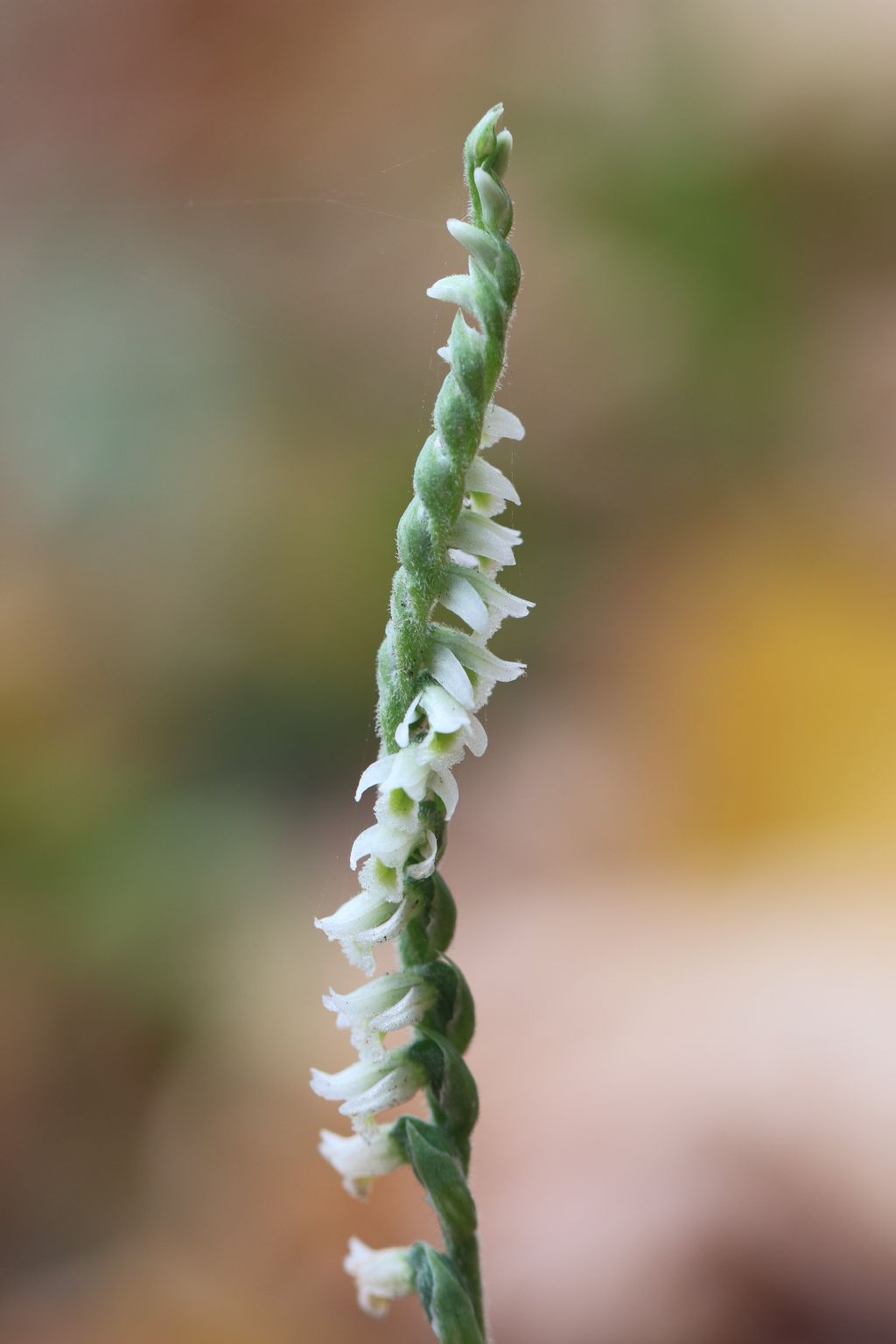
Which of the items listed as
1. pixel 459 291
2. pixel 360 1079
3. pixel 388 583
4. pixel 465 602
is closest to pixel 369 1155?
pixel 360 1079

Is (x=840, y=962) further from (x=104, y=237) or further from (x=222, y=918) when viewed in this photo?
(x=104, y=237)

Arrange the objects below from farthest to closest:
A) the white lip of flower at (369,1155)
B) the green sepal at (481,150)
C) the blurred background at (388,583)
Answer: the blurred background at (388,583) < the white lip of flower at (369,1155) < the green sepal at (481,150)

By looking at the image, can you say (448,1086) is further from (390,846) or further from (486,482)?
(486,482)

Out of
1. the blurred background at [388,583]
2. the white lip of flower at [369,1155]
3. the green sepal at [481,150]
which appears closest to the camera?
the green sepal at [481,150]

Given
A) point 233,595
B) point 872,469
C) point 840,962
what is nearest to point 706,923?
point 840,962

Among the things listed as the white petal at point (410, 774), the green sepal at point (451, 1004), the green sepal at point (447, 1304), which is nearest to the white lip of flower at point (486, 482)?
the white petal at point (410, 774)

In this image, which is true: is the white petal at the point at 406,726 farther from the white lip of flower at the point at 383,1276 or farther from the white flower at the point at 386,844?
the white lip of flower at the point at 383,1276

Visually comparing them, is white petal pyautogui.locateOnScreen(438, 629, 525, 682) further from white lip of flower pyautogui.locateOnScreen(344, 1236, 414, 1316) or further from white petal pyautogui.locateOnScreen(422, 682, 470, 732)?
white lip of flower pyautogui.locateOnScreen(344, 1236, 414, 1316)

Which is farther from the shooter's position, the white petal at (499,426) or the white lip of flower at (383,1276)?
the white lip of flower at (383,1276)
